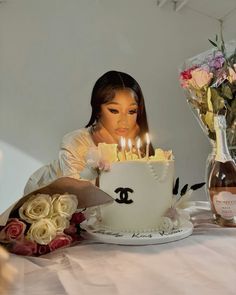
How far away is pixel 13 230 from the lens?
0.55 m

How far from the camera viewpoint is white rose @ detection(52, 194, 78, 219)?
58 centimetres

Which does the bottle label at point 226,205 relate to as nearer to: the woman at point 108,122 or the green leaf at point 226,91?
the green leaf at point 226,91

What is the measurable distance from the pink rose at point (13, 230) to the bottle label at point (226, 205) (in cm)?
41

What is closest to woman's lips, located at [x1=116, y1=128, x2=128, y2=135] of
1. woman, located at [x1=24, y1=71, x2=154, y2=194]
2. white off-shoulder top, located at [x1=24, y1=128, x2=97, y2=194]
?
woman, located at [x1=24, y1=71, x2=154, y2=194]

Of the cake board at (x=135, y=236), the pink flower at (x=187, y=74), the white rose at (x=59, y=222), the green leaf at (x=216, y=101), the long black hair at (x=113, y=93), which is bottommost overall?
the cake board at (x=135, y=236)

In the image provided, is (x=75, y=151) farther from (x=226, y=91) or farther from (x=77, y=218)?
(x=77, y=218)

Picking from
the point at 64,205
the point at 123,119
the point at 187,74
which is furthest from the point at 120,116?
the point at 64,205

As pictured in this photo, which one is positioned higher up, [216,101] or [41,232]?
[216,101]

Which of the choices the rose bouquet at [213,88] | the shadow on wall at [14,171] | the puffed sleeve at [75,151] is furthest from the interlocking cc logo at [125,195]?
the shadow on wall at [14,171]

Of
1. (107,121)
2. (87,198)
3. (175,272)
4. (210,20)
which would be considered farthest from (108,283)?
(210,20)

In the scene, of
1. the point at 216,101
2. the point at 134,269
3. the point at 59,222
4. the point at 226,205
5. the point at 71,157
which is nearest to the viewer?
the point at 134,269

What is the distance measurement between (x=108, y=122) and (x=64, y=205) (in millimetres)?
1089

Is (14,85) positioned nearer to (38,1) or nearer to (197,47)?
(38,1)

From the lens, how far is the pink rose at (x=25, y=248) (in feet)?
1.81
